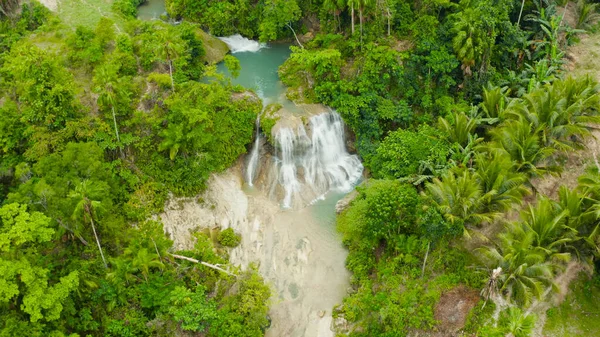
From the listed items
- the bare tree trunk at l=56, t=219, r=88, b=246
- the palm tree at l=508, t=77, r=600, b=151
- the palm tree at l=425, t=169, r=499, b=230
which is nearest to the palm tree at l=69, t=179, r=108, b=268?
the bare tree trunk at l=56, t=219, r=88, b=246

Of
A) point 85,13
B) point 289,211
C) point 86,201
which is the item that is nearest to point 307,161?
point 289,211

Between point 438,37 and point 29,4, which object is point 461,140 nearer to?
point 438,37

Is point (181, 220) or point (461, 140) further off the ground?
point (461, 140)

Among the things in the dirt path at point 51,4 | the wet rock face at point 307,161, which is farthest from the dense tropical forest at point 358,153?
the wet rock face at point 307,161

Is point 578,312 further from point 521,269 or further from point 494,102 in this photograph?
point 494,102

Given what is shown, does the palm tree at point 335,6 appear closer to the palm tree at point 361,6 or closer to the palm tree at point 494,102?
the palm tree at point 361,6

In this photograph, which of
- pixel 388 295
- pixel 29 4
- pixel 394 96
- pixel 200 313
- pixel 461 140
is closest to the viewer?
pixel 200 313

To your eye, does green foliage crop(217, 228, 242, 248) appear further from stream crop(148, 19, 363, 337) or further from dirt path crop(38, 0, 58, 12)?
dirt path crop(38, 0, 58, 12)

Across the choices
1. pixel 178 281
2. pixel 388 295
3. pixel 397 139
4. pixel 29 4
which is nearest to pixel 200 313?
pixel 178 281
